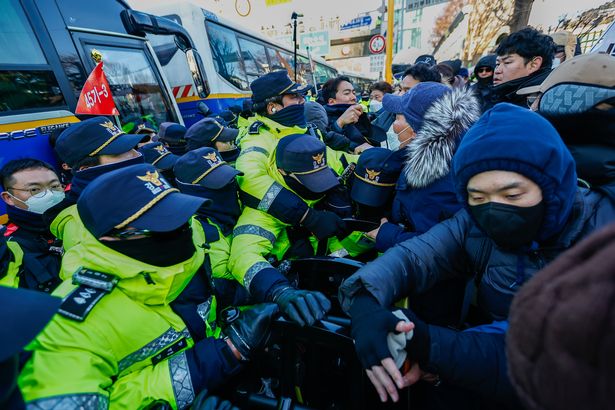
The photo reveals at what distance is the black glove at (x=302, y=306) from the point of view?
1.31 meters

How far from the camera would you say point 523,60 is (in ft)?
9.21

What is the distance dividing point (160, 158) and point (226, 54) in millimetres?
4876

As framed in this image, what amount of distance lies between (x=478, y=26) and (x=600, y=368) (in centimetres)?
2084

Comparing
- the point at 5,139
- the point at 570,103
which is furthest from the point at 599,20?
the point at 5,139

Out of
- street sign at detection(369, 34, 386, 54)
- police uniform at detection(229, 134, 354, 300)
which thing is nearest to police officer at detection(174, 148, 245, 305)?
police uniform at detection(229, 134, 354, 300)

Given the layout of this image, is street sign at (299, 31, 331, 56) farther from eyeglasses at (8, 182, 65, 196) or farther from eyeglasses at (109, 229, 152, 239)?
eyeglasses at (109, 229, 152, 239)

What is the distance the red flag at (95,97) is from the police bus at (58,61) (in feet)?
0.97

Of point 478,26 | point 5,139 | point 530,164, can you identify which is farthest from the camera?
point 478,26

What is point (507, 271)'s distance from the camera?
121 centimetres

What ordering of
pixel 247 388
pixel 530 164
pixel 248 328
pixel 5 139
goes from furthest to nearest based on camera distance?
pixel 5 139 → pixel 247 388 → pixel 248 328 → pixel 530 164

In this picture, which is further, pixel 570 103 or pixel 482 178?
pixel 570 103

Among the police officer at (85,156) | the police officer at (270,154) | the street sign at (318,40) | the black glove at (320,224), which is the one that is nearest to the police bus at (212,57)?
the police officer at (270,154)

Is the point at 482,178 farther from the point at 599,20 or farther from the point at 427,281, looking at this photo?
the point at 599,20

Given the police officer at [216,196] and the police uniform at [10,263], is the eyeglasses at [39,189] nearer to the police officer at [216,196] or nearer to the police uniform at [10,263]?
the police uniform at [10,263]
